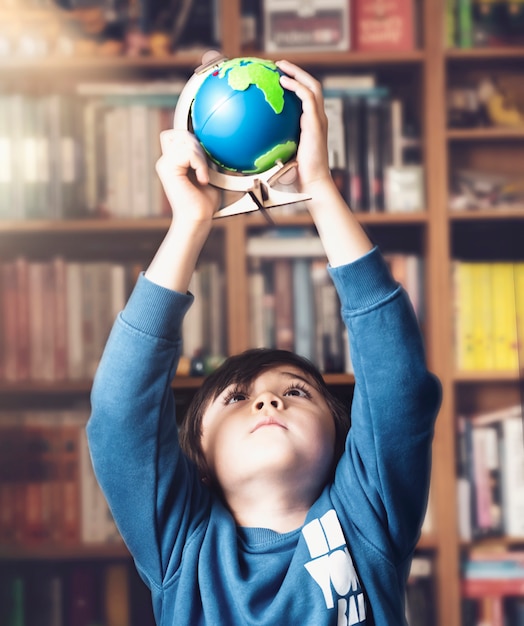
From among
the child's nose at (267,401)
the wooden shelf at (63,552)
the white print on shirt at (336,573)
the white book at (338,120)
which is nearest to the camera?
the white print on shirt at (336,573)

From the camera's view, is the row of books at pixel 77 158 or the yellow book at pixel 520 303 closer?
the yellow book at pixel 520 303

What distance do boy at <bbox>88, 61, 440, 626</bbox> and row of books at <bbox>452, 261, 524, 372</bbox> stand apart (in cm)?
139

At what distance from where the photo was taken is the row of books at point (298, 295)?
2398 millimetres

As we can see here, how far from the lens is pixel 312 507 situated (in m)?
1.08

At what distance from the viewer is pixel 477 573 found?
7.84ft

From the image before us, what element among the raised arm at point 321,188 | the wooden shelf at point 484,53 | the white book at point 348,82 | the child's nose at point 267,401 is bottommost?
the child's nose at point 267,401

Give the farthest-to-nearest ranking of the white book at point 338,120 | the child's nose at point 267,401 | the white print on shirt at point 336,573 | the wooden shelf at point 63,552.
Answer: the wooden shelf at point 63,552 < the white book at point 338,120 < the child's nose at point 267,401 < the white print on shirt at point 336,573

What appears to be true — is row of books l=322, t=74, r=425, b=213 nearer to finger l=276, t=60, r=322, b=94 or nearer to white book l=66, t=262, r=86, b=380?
white book l=66, t=262, r=86, b=380

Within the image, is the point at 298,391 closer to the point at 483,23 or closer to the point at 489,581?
the point at 489,581

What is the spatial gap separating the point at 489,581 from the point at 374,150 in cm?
127

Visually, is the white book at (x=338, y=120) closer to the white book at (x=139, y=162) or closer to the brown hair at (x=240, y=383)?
the white book at (x=139, y=162)

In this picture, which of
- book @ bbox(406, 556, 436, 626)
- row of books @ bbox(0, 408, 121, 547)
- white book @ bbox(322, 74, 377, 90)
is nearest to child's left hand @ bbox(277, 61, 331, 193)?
white book @ bbox(322, 74, 377, 90)

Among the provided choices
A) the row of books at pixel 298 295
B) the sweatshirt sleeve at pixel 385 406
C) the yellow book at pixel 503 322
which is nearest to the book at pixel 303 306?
the row of books at pixel 298 295

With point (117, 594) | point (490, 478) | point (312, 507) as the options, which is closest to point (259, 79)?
point (312, 507)
